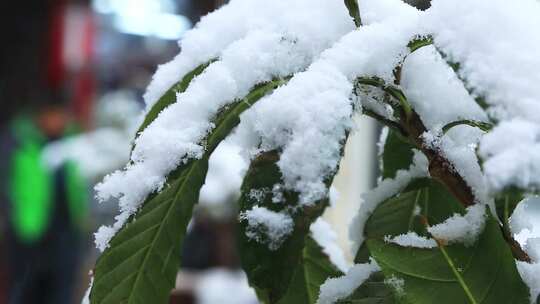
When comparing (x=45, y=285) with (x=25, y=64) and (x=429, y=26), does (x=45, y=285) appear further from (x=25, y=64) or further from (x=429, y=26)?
(x=429, y=26)

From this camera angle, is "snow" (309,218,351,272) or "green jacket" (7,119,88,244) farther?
"green jacket" (7,119,88,244)

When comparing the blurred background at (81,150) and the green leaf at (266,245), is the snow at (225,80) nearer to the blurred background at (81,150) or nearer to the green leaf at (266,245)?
the green leaf at (266,245)

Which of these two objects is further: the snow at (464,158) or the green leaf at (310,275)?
the green leaf at (310,275)

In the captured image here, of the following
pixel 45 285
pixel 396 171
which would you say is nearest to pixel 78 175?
pixel 45 285

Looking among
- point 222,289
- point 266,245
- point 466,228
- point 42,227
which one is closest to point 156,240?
point 266,245

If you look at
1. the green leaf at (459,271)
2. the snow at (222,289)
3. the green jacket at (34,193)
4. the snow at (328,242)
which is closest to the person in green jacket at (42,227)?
the green jacket at (34,193)

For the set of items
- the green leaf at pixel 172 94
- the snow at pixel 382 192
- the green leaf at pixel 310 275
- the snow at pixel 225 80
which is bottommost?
the green leaf at pixel 310 275

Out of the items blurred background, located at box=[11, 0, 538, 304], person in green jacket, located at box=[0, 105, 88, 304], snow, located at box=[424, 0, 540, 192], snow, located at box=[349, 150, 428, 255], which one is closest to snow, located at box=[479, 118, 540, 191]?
snow, located at box=[424, 0, 540, 192]

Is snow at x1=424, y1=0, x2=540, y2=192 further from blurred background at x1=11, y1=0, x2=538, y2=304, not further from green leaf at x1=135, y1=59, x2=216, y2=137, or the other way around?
blurred background at x1=11, y1=0, x2=538, y2=304
